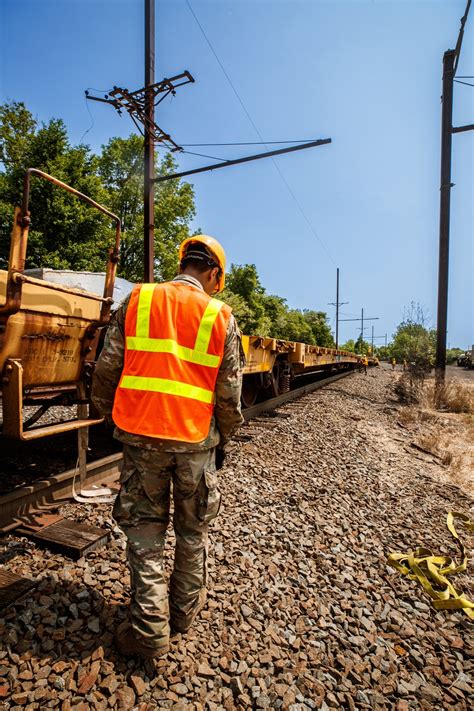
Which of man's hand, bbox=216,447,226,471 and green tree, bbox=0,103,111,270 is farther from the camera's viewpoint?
green tree, bbox=0,103,111,270

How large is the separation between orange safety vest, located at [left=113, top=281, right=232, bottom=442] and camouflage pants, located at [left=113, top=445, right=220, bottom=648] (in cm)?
17

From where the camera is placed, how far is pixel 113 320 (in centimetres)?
199

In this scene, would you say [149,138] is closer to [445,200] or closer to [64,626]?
[445,200]

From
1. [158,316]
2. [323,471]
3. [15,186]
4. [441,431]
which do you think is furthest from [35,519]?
[15,186]

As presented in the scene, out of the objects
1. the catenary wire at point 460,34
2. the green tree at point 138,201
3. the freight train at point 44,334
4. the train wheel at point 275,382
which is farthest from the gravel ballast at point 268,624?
the green tree at point 138,201

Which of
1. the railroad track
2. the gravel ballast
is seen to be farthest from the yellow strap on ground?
the railroad track

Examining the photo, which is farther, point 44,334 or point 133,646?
point 44,334

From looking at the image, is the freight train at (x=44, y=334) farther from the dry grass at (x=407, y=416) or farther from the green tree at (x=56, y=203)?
the green tree at (x=56, y=203)

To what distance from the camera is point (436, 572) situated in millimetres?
2709

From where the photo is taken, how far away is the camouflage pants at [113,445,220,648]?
1765 millimetres

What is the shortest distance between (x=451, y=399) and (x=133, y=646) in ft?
38.0

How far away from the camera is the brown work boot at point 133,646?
1.75 meters

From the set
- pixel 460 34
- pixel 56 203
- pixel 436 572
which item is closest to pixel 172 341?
pixel 436 572

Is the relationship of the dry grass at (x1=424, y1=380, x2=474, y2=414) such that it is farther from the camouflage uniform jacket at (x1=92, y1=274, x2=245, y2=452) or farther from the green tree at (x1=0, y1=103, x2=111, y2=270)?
the green tree at (x1=0, y1=103, x2=111, y2=270)
